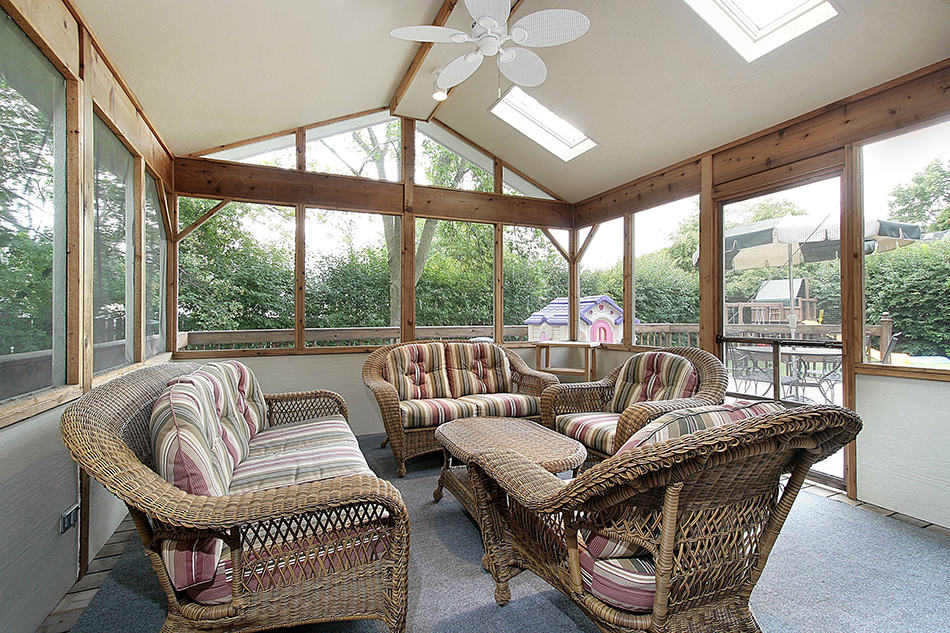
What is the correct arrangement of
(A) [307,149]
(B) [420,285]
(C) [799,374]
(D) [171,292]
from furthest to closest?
(B) [420,285] < (A) [307,149] < (D) [171,292] < (C) [799,374]

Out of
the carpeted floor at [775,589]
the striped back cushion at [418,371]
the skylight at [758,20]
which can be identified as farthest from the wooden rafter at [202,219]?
the skylight at [758,20]

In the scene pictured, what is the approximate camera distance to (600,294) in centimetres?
568

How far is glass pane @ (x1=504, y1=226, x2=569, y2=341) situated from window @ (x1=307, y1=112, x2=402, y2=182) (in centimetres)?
163

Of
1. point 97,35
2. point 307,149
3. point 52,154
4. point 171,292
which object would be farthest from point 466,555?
point 307,149

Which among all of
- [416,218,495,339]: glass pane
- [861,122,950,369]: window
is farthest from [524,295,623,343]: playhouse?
[861,122,950,369]: window

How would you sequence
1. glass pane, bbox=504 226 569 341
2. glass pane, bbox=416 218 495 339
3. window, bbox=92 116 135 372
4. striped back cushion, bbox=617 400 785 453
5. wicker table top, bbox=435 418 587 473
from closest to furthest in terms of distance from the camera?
striped back cushion, bbox=617 400 785 453, wicker table top, bbox=435 418 587 473, window, bbox=92 116 135 372, glass pane, bbox=416 218 495 339, glass pane, bbox=504 226 569 341

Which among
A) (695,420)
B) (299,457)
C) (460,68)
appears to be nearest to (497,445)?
(299,457)

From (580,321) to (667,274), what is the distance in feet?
4.74

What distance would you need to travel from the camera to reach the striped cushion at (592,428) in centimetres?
285

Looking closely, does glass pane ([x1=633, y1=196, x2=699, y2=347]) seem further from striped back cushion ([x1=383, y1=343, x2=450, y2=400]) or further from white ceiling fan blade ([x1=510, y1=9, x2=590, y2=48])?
white ceiling fan blade ([x1=510, y1=9, x2=590, y2=48])

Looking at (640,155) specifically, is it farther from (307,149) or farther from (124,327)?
(124,327)

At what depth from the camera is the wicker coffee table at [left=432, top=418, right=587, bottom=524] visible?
7.47 ft

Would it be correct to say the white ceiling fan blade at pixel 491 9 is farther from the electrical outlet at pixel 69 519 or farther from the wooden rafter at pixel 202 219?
the wooden rafter at pixel 202 219

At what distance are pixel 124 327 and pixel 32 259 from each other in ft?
4.34
